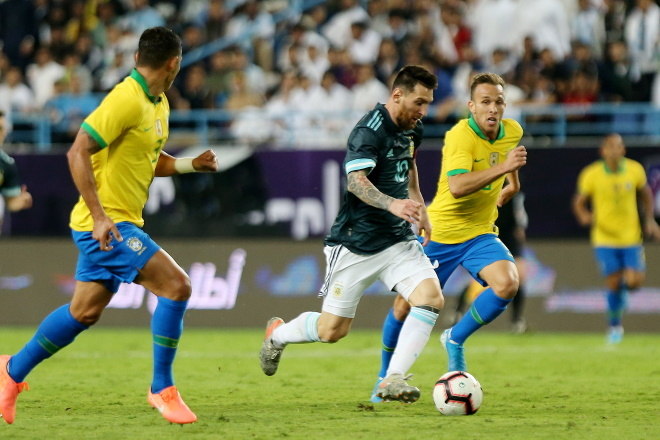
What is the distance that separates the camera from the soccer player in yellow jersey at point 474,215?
7.97 metres

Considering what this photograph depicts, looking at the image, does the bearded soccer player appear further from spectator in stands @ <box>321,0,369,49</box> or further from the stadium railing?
spectator in stands @ <box>321,0,369,49</box>

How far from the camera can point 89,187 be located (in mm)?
6461

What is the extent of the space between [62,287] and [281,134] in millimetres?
3434

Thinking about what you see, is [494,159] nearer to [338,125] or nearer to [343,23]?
[338,125]

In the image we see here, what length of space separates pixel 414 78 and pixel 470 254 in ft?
5.44

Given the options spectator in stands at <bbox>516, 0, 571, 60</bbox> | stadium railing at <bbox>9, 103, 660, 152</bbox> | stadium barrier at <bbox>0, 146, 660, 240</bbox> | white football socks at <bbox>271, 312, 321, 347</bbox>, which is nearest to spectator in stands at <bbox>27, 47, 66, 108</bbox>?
stadium railing at <bbox>9, 103, 660, 152</bbox>

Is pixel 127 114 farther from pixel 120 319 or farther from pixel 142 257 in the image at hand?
pixel 120 319

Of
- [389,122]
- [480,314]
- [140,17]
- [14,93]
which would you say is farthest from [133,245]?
[140,17]

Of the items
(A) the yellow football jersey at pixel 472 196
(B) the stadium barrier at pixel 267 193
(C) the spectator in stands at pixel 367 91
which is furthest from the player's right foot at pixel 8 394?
(C) the spectator in stands at pixel 367 91

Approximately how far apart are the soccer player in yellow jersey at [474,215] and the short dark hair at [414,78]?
0.77 m

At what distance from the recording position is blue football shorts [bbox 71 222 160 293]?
6715 millimetres

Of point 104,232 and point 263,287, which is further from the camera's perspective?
point 263,287

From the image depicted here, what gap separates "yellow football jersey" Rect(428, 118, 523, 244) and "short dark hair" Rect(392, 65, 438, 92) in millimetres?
873

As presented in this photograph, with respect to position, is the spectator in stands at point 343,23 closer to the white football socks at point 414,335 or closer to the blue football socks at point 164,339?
the white football socks at point 414,335
